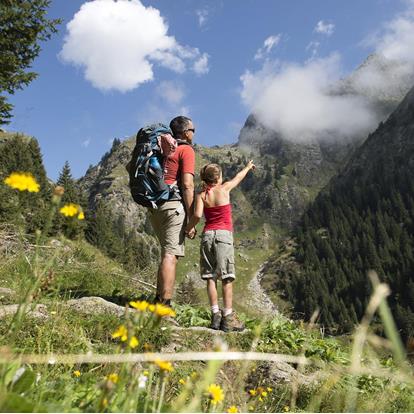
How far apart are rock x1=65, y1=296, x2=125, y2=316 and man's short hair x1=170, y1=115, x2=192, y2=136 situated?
2.71 metres

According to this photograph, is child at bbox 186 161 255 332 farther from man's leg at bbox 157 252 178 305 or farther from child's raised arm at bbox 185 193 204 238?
man's leg at bbox 157 252 178 305

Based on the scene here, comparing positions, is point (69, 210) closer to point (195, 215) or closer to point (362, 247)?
point (195, 215)

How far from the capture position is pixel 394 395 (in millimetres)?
4203

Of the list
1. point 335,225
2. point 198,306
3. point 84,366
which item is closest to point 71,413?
point 84,366

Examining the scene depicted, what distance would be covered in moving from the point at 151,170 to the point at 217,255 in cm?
158

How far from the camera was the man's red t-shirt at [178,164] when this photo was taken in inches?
235

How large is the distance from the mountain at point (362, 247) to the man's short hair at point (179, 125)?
13328 cm

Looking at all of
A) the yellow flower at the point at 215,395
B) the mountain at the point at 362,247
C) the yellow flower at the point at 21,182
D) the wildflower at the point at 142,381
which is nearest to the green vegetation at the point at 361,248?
the mountain at the point at 362,247

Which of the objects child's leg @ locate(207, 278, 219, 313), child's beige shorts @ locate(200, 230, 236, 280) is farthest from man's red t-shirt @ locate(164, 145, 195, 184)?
child's leg @ locate(207, 278, 219, 313)

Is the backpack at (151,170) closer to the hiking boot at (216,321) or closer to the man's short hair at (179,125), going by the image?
the man's short hair at (179,125)

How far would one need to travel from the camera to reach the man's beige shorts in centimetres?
583

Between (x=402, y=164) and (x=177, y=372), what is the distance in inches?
8088

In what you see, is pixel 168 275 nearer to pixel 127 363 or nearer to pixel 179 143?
pixel 179 143

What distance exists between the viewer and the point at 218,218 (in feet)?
20.5
